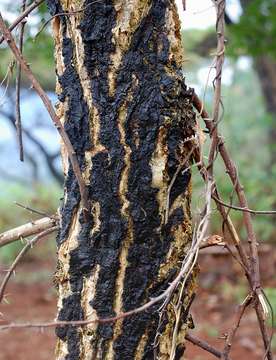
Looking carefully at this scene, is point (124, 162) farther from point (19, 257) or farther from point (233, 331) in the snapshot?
point (233, 331)

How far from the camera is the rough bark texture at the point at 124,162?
1.25 meters

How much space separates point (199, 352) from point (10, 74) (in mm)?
3311

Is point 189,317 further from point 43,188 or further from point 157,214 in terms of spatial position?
point 43,188

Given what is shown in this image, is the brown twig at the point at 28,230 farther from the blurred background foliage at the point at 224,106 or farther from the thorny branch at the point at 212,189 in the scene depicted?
the blurred background foliage at the point at 224,106

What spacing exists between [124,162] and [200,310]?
466 cm

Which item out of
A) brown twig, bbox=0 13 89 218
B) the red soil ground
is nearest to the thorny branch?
brown twig, bbox=0 13 89 218

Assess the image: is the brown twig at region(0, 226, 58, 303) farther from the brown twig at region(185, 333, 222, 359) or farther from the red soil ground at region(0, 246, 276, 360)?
the red soil ground at region(0, 246, 276, 360)

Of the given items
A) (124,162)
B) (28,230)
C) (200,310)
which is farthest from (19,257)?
(200,310)

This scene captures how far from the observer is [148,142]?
4.11ft

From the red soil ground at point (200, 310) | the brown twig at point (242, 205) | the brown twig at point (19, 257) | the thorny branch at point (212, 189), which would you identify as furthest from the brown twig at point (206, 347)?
the red soil ground at point (200, 310)

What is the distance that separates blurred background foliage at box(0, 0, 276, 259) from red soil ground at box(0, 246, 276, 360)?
0.44 m

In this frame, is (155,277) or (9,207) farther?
(9,207)

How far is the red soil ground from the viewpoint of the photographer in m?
4.55

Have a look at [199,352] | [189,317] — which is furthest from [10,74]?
[199,352]
